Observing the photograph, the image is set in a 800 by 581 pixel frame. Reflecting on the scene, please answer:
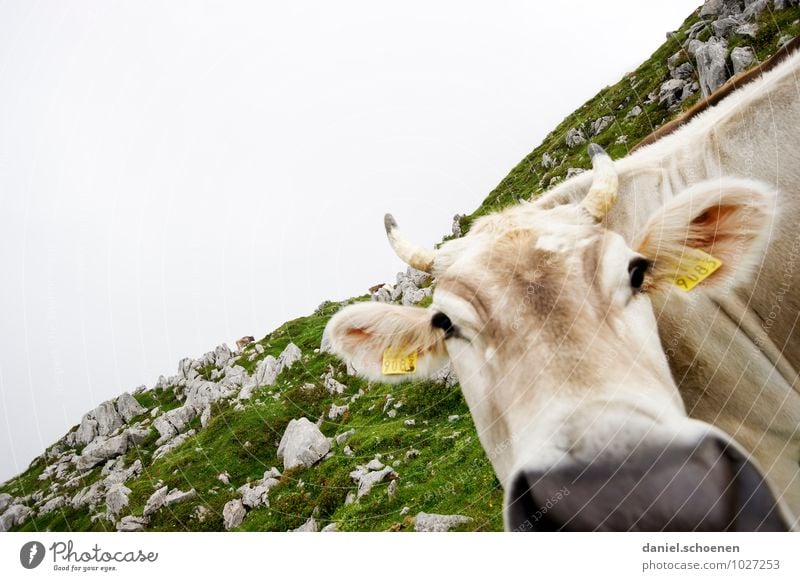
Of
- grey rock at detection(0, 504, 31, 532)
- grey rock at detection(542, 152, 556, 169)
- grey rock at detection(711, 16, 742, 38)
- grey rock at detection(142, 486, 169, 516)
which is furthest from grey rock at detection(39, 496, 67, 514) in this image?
grey rock at detection(711, 16, 742, 38)

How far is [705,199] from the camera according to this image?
356cm

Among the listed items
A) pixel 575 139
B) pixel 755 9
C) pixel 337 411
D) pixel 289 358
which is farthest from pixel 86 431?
pixel 755 9

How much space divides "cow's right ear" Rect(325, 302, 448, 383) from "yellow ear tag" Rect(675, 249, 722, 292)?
2014 mm

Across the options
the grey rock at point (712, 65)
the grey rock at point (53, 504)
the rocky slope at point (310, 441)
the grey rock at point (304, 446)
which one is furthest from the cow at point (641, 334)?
the grey rock at point (53, 504)

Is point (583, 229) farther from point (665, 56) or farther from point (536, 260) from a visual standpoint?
point (665, 56)

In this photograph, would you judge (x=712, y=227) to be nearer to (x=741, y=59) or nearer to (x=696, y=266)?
(x=696, y=266)

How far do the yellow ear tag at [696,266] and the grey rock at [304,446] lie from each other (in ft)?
46.9

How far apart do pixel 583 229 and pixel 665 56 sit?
50.9m

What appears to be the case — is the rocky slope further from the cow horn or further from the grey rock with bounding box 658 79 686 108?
the cow horn

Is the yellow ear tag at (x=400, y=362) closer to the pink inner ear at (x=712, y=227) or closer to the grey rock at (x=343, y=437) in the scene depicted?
the pink inner ear at (x=712, y=227)

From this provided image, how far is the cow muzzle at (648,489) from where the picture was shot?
→ 244 cm

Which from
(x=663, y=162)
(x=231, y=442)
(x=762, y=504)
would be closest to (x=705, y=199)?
(x=663, y=162)

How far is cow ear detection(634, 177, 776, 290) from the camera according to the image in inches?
140

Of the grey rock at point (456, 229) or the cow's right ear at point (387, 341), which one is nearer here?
the cow's right ear at point (387, 341)
